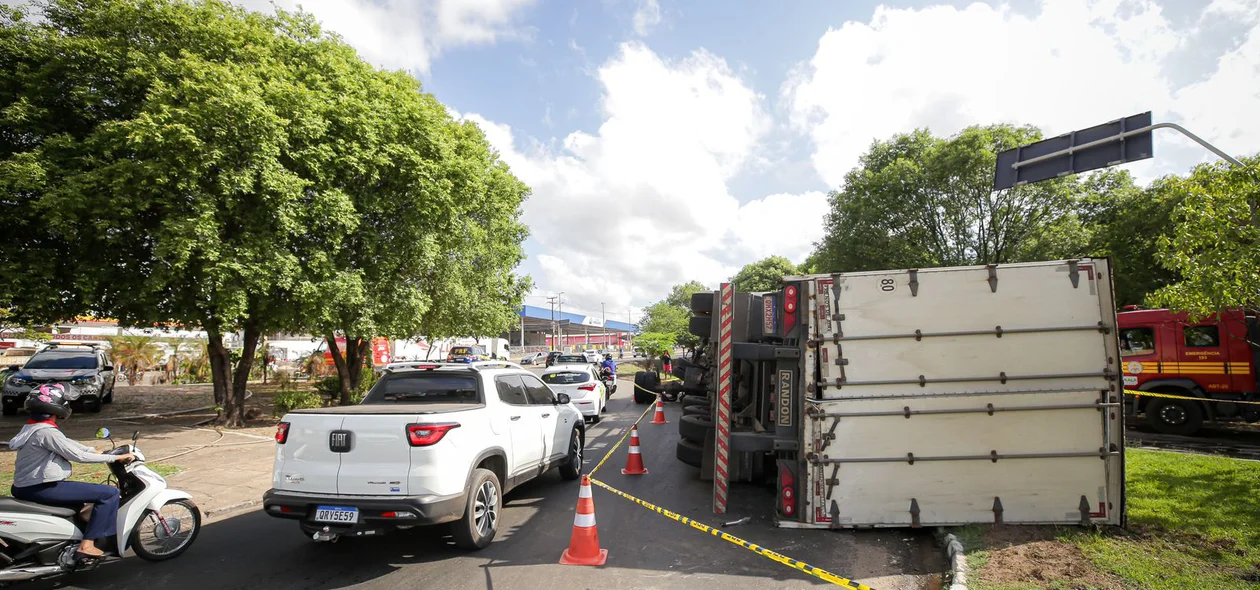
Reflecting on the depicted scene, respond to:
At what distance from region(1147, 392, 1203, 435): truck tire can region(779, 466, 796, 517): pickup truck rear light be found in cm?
1054

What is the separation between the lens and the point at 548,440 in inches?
293

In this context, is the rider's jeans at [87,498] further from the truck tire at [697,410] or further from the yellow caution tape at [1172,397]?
the yellow caution tape at [1172,397]

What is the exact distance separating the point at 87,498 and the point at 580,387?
10.7 metres

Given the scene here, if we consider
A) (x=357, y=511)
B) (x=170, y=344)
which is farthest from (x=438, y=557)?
(x=170, y=344)

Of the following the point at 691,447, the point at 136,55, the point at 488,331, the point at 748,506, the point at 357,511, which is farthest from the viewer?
the point at 488,331

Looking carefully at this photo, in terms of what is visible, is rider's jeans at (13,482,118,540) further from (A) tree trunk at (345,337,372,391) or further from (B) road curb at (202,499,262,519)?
(A) tree trunk at (345,337,372,391)

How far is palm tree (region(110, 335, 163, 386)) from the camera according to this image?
78.5 feet

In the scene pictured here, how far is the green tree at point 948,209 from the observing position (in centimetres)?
2198

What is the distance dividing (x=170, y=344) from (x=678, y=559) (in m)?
30.3

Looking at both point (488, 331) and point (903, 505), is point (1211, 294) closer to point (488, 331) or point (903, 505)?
point (903, 505)

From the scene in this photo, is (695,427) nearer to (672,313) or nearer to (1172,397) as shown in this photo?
(1172,397)

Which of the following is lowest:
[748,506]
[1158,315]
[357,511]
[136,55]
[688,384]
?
[748,506]

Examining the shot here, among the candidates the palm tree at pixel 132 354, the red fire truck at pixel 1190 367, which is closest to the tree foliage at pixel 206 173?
the palm tree at pixel 132 354

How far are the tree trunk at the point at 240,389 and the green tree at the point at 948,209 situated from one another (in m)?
21.3
